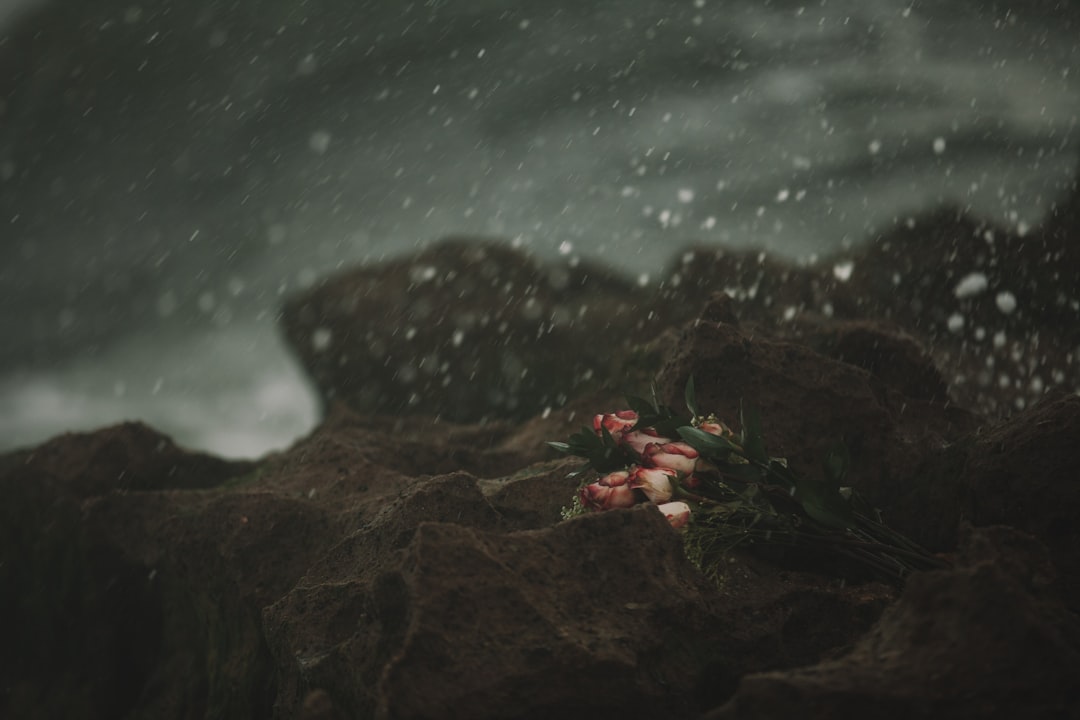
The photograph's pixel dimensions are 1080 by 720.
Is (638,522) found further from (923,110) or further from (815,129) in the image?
(923,110)

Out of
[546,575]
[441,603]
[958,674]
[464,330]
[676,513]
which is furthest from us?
[464,330]

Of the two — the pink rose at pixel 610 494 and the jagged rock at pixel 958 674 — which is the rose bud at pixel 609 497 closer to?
the pink rose at pixel 610 494

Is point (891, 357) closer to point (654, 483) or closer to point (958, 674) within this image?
point (654, 483)

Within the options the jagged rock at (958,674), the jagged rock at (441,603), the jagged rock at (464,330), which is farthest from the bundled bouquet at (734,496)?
the jagged rock at (464,330)

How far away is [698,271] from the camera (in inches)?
287

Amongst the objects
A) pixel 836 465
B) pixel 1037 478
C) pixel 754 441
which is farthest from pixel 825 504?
pixel 1037 478

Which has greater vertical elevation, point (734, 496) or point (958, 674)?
point (958, 674)

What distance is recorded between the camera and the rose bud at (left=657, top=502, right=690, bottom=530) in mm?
2035

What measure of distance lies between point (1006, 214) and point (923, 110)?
1472mm

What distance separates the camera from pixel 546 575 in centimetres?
184

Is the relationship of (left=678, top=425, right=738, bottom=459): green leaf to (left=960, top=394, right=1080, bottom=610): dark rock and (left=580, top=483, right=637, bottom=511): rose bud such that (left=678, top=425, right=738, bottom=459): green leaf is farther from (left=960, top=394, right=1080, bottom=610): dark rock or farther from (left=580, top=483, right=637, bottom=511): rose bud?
(left=960, top=394, right=1080, bottom=610): dark rock

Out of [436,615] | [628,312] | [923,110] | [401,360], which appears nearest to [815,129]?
[923,110]

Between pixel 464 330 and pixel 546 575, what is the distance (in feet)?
18.4

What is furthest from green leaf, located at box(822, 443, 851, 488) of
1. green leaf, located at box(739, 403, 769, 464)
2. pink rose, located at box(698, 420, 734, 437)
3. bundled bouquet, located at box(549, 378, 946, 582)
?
pink rose, located at box(698, 420, 734, 437)
